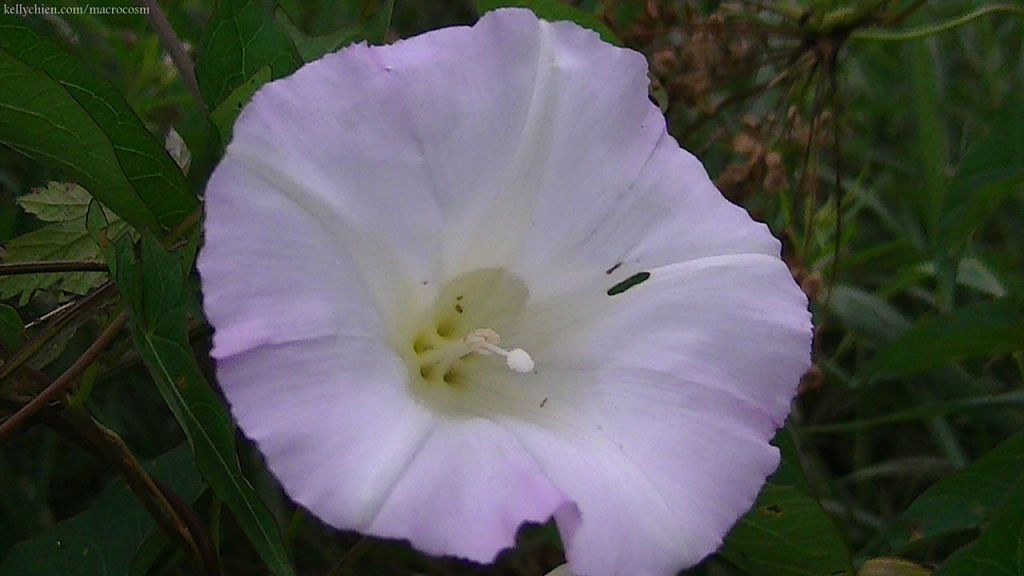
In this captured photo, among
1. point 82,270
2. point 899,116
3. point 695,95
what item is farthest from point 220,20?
point 899,116

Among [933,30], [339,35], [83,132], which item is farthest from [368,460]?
[933,30]

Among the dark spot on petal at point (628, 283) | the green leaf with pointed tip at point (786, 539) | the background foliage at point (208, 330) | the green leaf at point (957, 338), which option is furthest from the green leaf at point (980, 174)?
the dark spot on petal at point (628, 283)

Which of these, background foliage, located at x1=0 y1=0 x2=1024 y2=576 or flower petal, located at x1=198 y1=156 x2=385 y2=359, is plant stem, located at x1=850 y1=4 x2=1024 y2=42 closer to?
background foliage, located at x1=0 y1=0 x2=1024 y2=576

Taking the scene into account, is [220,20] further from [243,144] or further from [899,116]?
[899,116]

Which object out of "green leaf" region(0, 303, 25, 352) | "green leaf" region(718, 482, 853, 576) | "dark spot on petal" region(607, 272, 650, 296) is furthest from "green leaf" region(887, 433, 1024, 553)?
"green leaf" region(0, 303, 25, 352)

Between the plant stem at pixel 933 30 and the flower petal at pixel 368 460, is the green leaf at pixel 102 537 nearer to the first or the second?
the flower petal at pixel 368 460
